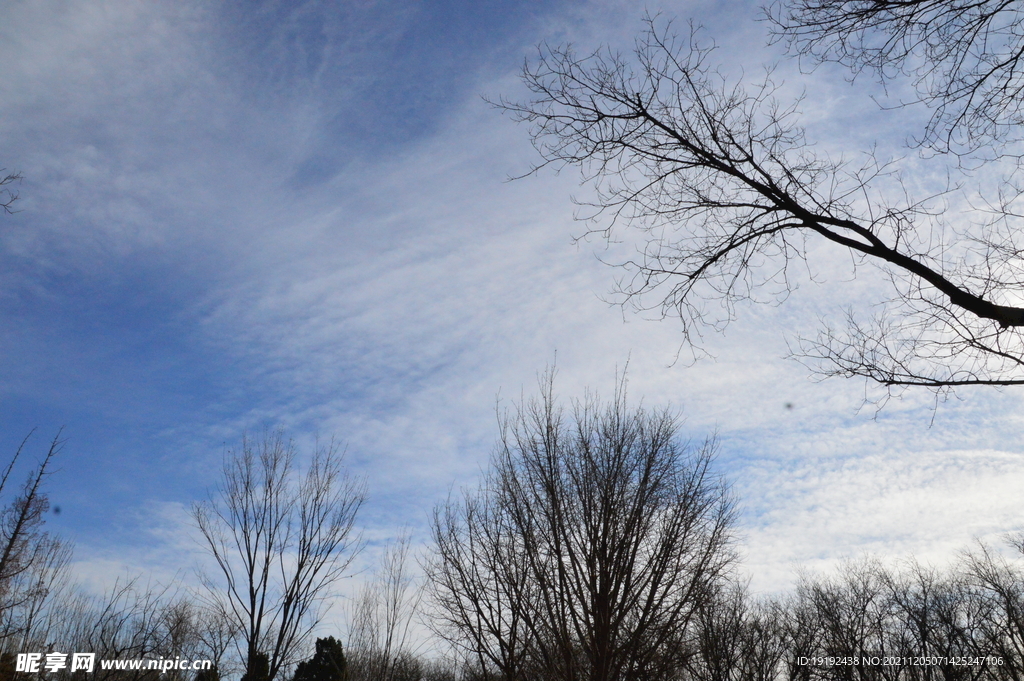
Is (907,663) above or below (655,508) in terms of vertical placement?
below

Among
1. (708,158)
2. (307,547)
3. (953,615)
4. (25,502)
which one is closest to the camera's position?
(708,158)

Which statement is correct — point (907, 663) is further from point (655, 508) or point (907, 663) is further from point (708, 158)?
point (708, 158)

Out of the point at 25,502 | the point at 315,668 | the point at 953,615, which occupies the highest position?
the point at 25,502

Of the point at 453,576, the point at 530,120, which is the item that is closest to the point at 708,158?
the point at 530,120

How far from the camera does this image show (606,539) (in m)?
9.27

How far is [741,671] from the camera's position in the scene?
3491cm

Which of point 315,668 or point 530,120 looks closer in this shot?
point 530,120

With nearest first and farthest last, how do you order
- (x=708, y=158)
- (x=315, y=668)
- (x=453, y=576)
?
(x=708, y=158) → (x=453, y=576) → (x=315, y=668)

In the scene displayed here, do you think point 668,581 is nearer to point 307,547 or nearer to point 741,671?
point 307,547

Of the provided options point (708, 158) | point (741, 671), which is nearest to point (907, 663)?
point (741, 671)

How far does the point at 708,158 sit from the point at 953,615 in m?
39.8

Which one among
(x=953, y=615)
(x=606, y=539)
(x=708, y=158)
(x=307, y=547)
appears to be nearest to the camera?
(x=708, y=158)

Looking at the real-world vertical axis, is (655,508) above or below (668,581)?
above

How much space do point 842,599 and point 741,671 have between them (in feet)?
25.8
